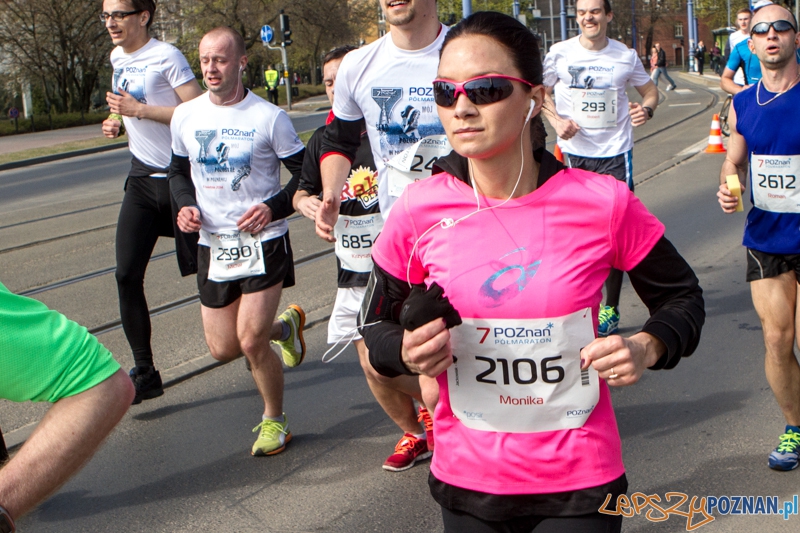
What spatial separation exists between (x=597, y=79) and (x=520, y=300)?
522 cm

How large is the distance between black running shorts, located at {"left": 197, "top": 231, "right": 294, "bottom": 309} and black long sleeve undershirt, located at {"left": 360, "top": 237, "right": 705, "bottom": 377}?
2556mm

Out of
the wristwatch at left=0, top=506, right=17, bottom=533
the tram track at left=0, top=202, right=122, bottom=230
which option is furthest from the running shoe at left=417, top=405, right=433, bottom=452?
the tram track at left=0, top=202, right=122, bottom=230

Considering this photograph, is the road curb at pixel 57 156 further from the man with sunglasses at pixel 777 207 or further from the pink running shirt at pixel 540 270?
the pink running shirt at pixel 540 270

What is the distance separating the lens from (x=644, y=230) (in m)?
2.39

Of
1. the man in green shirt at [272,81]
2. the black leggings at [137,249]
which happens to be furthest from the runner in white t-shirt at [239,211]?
the man in green shirt at [272,81]

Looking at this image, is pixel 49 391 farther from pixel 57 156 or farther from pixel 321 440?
pixel 57 156

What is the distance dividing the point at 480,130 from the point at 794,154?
263cm

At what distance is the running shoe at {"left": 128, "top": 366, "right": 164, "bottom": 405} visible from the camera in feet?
18.7

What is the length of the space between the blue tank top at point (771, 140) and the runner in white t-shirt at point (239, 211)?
7.52 ft

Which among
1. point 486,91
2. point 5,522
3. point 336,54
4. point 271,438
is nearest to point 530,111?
point 486,91

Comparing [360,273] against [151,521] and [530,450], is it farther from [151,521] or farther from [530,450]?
[530,450]

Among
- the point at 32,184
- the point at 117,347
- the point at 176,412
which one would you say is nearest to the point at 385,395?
the point at 176,412

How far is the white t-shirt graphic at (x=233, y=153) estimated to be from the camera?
5.02m

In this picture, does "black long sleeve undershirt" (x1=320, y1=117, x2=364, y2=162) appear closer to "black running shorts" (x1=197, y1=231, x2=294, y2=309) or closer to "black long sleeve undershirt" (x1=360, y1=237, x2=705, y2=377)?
"black running shorts" (x1=197, y1=231, x2=294, y2=309)
